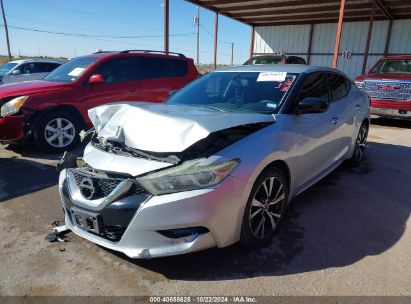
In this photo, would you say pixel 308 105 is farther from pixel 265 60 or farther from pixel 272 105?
pixel 265 60

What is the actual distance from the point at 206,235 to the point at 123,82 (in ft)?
16.5

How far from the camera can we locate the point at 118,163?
2.53m

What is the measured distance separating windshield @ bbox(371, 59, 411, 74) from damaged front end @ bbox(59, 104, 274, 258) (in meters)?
9.13

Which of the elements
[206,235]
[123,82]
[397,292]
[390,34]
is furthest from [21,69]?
[390,34]

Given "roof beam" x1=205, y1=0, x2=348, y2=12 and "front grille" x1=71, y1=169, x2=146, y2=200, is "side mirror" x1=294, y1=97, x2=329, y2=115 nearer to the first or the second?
"front grille" x1=71, y1=169, x2=146, y2=200

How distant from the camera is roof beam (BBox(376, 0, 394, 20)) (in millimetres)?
14259

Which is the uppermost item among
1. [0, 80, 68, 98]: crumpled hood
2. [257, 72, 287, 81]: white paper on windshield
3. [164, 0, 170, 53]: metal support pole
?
[164, 0, 170, 53]: metal support pole

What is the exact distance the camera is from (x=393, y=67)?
1008cm

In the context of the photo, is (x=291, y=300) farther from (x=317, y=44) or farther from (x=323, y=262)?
(x=317, y=44)

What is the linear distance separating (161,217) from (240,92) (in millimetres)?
1892

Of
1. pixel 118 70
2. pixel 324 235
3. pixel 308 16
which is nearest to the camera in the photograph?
pixel 324 235

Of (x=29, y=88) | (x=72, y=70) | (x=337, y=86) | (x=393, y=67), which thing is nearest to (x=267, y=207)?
(x=337, y=86)

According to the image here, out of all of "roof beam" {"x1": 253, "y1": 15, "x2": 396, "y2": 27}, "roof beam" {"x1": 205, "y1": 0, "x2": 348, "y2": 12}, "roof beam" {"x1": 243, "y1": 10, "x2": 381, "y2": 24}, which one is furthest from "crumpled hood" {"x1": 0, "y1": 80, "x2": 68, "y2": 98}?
"roof beam" {"x1": 253, "y1": 15, "x2": 396, "y2": 27}

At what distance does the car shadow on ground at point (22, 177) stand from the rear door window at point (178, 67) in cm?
370
